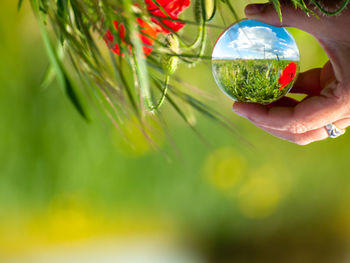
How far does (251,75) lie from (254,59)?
0.01m

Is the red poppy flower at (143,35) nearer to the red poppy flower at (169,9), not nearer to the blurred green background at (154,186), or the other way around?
the red poppy flower at (169,9)

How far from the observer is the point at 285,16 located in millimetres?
276

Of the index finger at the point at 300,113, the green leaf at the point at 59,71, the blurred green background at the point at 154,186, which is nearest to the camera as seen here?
the green leaf at the point at 59,71

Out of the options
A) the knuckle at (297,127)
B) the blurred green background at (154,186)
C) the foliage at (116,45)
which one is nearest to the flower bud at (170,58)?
the foliage at (116,45)

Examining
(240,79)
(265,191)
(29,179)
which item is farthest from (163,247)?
(240,79)

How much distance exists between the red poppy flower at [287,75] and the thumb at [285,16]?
3cm

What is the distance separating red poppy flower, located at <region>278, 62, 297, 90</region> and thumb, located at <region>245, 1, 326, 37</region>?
0.03 metres

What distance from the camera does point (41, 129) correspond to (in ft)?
4.37

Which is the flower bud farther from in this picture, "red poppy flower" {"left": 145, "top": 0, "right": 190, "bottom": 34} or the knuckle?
the knuckle

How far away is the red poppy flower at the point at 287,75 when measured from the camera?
28 centimetres

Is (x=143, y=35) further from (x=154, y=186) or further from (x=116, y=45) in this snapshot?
(x=154, y=186)

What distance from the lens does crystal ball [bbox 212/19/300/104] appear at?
0.27 metres

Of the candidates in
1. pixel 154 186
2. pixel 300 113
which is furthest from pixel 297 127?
pixel 154 186

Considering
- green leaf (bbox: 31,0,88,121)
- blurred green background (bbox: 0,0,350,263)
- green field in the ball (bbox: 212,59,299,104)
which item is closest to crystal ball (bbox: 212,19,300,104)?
green field in the ball (bbox: 212,59,299,104)
